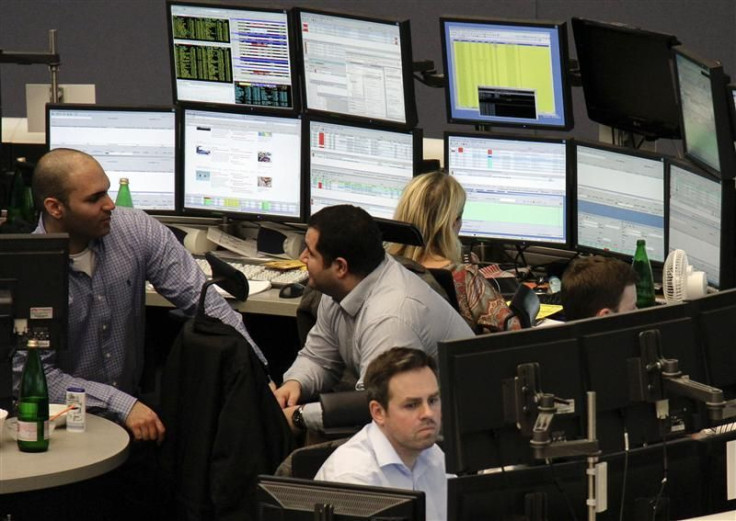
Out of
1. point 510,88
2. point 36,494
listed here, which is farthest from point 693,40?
point 36,494

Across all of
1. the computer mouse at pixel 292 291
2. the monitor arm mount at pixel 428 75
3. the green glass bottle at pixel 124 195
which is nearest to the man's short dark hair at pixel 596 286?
the computer mouse at pixel 292 291

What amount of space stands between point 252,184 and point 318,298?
117 centimetres

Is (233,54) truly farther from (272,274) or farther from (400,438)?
(400,438)

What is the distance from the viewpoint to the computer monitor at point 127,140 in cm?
511

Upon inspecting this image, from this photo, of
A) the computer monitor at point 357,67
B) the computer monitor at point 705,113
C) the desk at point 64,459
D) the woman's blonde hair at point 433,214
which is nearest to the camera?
the desk at point 64,459

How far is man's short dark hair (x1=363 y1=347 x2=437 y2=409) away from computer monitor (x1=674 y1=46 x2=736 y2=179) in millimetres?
1372

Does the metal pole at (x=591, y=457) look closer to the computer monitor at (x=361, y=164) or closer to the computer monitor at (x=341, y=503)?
the computer monitor at (x=341, y=503)

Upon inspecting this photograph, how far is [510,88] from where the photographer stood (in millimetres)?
4805

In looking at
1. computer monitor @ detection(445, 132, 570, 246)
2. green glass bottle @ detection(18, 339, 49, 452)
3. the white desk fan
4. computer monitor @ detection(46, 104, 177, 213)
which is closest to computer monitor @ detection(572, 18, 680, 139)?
computer monitor @ detection(445, 132, 570, 246)

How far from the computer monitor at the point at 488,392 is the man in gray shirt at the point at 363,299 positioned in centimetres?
104

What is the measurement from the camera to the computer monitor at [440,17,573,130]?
472 cm

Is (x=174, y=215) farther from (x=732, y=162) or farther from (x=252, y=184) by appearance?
(x=732, y=162)

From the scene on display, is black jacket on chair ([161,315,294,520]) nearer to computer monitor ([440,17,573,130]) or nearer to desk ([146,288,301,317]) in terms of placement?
desk ([146,288,301,317])

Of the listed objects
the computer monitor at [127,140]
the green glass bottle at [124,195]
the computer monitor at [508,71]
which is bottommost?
the green glass bottle at [124,195]
